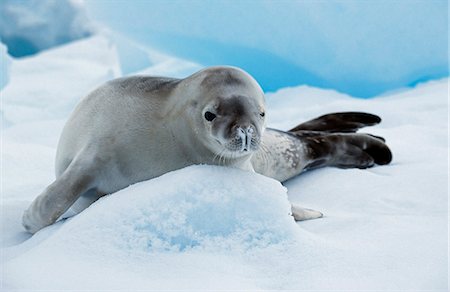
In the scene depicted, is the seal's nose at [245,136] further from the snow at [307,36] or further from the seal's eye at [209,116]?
the snow at [307,36]

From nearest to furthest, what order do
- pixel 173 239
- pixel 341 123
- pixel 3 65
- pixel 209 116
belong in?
pixel 173 239 → pixel 209 116 → pixel 341 123 → pixel 3 65

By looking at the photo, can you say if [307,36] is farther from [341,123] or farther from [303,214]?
[303,214]

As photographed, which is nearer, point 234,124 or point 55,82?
point 234,124

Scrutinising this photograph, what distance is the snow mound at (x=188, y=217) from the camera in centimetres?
133

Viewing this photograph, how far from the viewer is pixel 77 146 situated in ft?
6.35

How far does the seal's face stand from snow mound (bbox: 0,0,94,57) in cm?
1052

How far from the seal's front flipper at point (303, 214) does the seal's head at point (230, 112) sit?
287 mm

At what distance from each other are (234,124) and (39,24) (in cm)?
1097

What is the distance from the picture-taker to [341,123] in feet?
10.0

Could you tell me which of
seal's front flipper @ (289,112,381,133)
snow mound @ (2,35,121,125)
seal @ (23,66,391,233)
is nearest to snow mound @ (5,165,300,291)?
seal @ (23,66,391,233)

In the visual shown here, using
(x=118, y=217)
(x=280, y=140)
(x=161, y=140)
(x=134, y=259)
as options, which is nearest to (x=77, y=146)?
(x=161, y=140)

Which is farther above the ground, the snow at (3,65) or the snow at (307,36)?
the snow at (307,36)

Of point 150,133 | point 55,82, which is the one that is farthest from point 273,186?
point 55,82

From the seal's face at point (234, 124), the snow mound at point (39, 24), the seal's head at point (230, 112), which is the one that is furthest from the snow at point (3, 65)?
the snow mound at point (39, 24)
